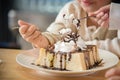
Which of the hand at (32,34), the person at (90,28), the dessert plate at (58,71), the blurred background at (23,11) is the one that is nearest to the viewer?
the dessert plate at (58,71)

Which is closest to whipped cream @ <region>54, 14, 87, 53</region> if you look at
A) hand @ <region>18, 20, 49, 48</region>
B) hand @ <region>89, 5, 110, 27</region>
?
hand @ <region>18, 20, 49, 48</region>

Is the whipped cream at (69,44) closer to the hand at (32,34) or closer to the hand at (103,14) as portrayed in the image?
the hand at (32,34)

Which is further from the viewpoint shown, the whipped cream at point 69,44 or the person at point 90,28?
the person at point 90,28

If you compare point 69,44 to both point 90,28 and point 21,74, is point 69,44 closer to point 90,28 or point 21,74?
point 21,74

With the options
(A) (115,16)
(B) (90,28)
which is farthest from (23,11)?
(A) (115,16)

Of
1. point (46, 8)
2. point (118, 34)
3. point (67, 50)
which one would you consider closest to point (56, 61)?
point (67, 50)

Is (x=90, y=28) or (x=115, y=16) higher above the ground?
(x=115, y=16)

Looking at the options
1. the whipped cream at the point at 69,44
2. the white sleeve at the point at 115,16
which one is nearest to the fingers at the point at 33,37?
the whipped cream at the point at 69,44

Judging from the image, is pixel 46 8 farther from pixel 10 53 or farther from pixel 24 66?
pixel 24 66
